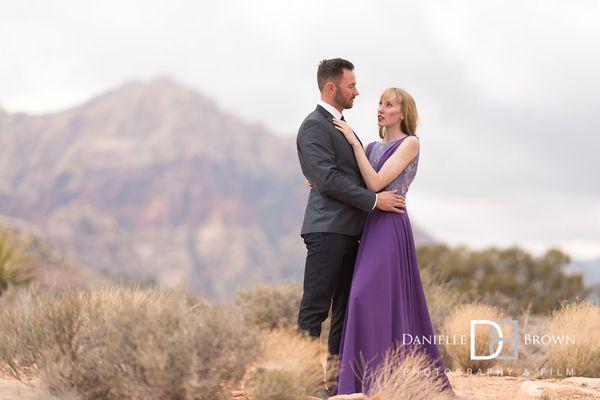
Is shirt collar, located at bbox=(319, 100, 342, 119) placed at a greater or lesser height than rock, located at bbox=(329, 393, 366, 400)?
greater

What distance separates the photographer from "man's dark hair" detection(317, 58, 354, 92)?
6.44m

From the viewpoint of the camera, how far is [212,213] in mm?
116562

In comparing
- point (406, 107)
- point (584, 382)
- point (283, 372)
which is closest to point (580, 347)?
point (584, 382)

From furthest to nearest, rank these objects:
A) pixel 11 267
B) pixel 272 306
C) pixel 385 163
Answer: pixel 11 267 < pixel 272 306 < pixel 385 163

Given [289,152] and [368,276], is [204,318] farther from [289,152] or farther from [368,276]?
[289,152]

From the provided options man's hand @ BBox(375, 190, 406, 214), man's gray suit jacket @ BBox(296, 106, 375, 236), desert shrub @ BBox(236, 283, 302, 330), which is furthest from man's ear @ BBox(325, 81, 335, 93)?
desert shrub @ BBox(236, 283, 302, 330)

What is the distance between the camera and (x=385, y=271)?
644 cm

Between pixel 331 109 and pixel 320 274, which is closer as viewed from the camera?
pixel 320 274

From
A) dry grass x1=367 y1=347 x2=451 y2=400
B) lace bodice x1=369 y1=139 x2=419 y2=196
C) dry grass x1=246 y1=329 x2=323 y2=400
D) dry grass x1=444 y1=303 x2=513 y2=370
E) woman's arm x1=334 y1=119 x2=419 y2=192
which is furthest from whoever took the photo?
dry grass x1=444 y1=303 x2=513 y2=370

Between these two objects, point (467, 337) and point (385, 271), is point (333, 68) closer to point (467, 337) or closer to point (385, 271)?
point (385, 271)

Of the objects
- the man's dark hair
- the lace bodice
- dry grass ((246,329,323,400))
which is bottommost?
dry grass ((246,329,323,400))

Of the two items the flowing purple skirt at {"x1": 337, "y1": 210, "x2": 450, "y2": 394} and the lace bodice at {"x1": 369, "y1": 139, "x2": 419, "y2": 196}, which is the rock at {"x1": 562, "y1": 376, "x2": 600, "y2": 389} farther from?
the lace bodice at {"x1": 369, "y1": 139, "x2": 419, "y2": 196}

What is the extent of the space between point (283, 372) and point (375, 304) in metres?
1.40

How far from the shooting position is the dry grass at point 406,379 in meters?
5.79
